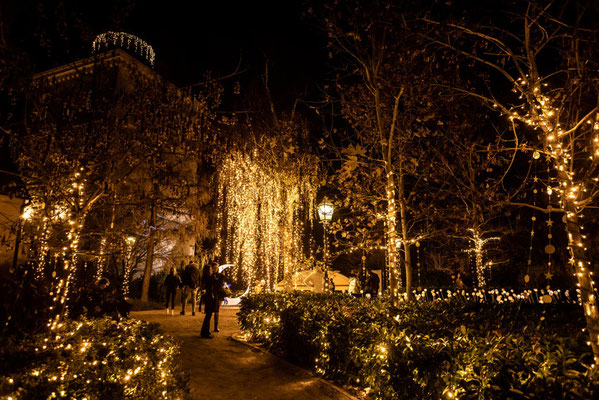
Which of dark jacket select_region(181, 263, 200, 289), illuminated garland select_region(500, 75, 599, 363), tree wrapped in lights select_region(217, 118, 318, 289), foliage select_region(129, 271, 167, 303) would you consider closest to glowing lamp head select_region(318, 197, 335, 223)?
tree wrapped in lights select_region(217, 118, 318, 289)

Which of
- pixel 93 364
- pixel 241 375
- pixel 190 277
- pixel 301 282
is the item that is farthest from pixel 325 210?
pixel 93 364

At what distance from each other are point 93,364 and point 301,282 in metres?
14.8

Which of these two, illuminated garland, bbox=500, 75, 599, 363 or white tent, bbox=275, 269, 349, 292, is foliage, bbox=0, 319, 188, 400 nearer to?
illuminated garland, bbox=500, 75, 599, 363

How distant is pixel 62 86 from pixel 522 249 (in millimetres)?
25050

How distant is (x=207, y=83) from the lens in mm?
7984

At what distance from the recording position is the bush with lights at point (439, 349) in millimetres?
3322

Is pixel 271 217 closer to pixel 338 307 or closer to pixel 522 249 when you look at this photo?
pixel 338 307

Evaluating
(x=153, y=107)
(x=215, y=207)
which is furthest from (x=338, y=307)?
(x=215, y=207)

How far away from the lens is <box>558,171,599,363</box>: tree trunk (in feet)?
15.2

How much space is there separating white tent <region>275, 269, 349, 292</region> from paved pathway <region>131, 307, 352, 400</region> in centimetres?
404

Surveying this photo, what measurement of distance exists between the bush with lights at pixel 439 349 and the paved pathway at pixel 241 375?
38cm

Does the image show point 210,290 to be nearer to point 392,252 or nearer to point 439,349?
point 392,252

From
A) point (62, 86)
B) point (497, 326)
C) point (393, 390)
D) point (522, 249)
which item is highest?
point (62, 86)

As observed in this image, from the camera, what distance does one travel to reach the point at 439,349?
445 cm
